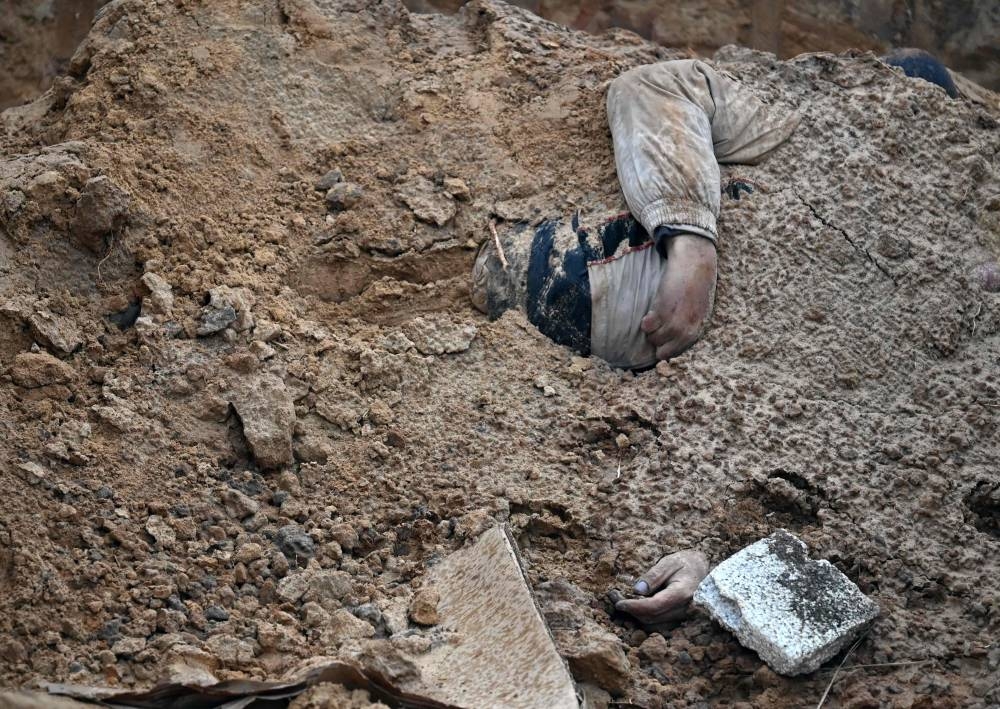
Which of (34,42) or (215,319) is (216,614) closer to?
(215,319)

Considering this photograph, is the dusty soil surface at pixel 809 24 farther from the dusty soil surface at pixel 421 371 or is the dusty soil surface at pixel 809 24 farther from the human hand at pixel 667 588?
the human hand at pixel 667 588

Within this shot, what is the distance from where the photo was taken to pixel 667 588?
2.63m

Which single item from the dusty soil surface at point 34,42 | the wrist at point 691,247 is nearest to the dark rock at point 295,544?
the wrist at point 691,247

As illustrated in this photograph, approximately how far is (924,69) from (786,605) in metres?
1.91

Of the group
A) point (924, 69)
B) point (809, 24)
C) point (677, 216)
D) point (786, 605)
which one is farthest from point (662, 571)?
point (809, 24)

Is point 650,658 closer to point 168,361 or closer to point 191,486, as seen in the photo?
point 191,486

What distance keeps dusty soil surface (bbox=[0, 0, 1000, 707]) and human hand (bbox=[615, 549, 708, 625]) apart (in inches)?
1.9

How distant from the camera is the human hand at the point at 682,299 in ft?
10.3

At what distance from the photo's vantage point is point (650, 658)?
257 cm

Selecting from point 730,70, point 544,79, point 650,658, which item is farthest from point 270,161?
point 650,658

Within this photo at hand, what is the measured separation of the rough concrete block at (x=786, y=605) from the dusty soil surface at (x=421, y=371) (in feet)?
0.21

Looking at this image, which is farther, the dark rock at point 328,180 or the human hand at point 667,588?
the dark rock at point 328,180

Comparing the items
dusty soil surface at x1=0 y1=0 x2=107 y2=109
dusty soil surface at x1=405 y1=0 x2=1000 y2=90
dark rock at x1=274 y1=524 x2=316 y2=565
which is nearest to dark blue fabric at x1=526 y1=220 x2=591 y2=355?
dark rock at x1=274 y1=524 x2=316 y2=565

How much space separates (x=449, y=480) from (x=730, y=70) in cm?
156
